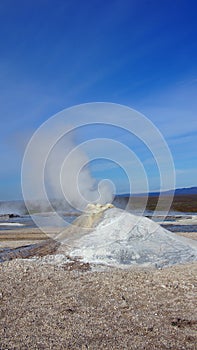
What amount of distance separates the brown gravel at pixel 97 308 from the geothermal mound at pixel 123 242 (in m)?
0.91

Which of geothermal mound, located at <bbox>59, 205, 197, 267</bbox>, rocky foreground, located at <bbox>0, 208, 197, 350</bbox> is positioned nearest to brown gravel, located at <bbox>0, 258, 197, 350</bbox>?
rocky foreground, located at <bbox>0, 208, 197, 350</bbox>

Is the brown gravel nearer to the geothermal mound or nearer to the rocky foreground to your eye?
the rocky foreground

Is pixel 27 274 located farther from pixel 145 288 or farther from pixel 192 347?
pixel 192 347

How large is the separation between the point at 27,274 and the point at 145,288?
13.4 ft

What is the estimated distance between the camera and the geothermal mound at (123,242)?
13.0 m

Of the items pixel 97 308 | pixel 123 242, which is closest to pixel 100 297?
pixel 97 308

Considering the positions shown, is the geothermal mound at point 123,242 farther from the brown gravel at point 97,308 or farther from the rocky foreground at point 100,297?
the brown gravel at point 97,308

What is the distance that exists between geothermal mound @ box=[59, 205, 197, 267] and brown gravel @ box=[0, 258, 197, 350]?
0.91 meters

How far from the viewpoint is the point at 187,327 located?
7.08 metres

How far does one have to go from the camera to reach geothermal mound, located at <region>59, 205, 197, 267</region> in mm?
13047

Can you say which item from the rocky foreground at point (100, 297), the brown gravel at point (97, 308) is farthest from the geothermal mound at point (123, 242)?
the brown gravel at point (97, 308)

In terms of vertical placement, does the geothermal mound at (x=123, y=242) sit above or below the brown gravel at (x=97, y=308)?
above

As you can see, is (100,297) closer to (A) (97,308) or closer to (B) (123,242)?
(A) (97,308)

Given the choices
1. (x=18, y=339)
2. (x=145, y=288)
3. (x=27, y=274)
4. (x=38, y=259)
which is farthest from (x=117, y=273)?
(x=18, y=339)
